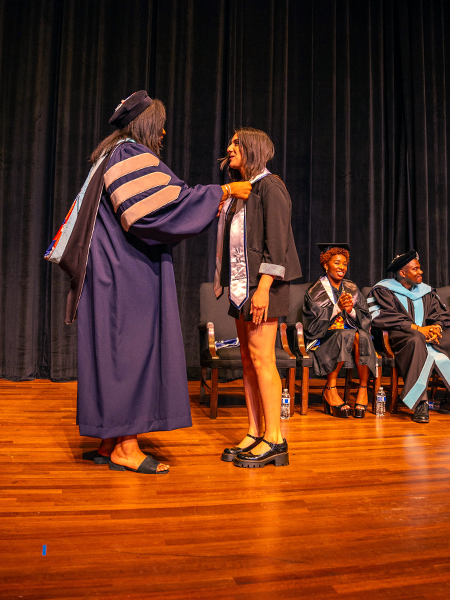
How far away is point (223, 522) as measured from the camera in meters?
1.86

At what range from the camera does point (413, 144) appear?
5.96 meters

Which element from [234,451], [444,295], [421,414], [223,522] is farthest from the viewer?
[444,295]

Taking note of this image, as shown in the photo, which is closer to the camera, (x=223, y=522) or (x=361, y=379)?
(x=223, y=522)

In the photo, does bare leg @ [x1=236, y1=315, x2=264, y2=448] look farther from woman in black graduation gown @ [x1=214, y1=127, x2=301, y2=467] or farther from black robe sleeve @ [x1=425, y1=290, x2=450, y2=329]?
black robe sleeve @ [x1=425, y1=290, x2=450, y2=329]

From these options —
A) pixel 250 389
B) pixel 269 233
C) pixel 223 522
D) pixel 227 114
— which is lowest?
pixel 223 522

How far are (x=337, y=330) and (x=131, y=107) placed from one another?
2.37 m

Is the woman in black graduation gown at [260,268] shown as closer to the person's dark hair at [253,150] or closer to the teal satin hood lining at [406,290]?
the person's dark hair at [253,150]

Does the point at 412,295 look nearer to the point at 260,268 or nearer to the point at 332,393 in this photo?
the point at 332,393

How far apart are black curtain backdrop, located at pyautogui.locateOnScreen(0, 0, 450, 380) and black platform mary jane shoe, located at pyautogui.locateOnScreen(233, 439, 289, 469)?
2.85 m

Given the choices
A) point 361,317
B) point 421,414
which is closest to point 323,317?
point 361,317

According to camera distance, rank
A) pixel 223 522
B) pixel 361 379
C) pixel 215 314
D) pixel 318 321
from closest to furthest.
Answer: pixel 223 522 < pixel 361 379 < pixel 318 321 < pixel 215 314

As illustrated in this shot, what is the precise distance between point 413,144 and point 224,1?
256 cm

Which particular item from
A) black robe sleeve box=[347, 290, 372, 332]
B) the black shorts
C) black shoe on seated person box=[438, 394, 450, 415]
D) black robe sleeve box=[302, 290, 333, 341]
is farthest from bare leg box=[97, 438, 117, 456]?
black shoe on seated person box=[438, 394, 450, 415]

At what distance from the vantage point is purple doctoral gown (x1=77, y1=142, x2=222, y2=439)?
2.29 m
